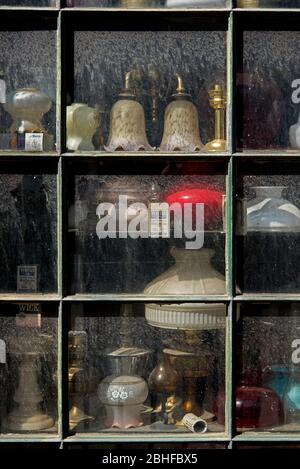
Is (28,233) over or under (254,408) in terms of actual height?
over

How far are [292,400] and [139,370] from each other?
0.57 m

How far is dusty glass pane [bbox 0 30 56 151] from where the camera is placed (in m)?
3.15

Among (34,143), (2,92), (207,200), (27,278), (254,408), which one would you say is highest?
(2,92)

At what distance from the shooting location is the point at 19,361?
320 cm

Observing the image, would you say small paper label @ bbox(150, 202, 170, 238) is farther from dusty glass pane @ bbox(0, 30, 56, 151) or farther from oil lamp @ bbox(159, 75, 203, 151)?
dusty glass pane @ bbox(0, 30, 56, 151)

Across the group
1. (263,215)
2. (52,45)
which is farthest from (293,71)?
(52,45)

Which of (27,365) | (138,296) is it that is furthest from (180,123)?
(27,365)

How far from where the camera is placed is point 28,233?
3174 millimetres

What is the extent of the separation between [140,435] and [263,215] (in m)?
0.91

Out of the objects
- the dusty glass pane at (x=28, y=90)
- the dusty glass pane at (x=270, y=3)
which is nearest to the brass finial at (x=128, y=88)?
the dusty glass pane at (x=28, y=90)

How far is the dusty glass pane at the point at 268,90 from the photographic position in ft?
10.4

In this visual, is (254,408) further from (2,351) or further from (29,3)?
(29,3)
